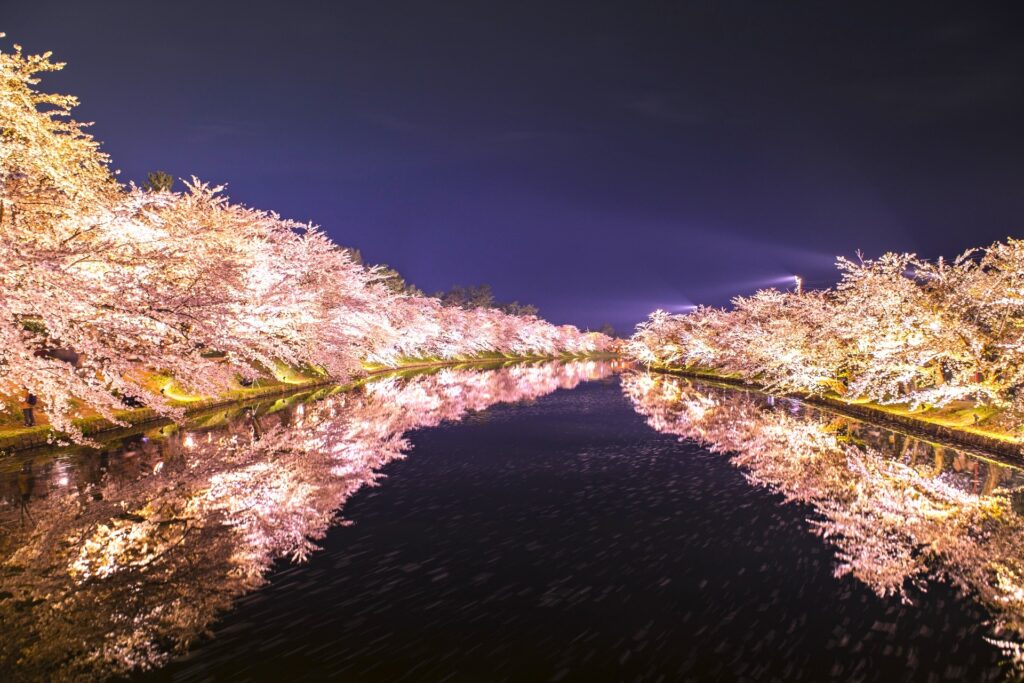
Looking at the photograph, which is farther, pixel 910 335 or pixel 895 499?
pixel 910 335

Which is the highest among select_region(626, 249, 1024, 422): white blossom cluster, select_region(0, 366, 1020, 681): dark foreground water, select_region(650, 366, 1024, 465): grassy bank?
select_region(626, 249, 1024, 422): white blossom cluster

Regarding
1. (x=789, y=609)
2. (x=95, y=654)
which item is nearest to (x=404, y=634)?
(x=95, y=654)

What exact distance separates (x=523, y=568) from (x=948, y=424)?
81.8 ft

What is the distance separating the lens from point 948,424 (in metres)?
25.0

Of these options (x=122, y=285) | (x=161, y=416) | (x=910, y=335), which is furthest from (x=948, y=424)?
(x=161, y=416)

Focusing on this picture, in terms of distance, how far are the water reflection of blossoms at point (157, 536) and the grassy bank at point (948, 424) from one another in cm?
2263

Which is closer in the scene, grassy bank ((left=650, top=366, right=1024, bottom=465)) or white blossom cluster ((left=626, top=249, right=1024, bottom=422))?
grassy bank ((left=650, top=366, right=1024, bottom=465))

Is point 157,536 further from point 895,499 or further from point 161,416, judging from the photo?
point 161,416

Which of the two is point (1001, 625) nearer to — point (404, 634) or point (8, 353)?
point (404, 634)

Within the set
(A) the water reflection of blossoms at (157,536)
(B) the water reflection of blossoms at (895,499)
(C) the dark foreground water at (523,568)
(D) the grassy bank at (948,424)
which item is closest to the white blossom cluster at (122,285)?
(A) the water reflection of blossoms at (157,536)

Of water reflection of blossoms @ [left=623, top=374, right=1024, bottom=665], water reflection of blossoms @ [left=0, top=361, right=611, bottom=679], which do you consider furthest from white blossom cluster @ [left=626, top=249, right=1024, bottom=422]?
water reflection of blossoms @ [left=0, top=361, right=611, bottom=679]

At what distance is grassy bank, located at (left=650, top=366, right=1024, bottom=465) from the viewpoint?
21.0 meters

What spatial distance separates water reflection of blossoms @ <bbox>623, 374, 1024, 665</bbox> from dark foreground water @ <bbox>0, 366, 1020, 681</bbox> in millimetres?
90

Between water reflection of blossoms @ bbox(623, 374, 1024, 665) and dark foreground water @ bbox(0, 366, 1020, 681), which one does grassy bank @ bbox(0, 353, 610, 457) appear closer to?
dark foreground water @ bbox(0, 366, 1020, 681)
